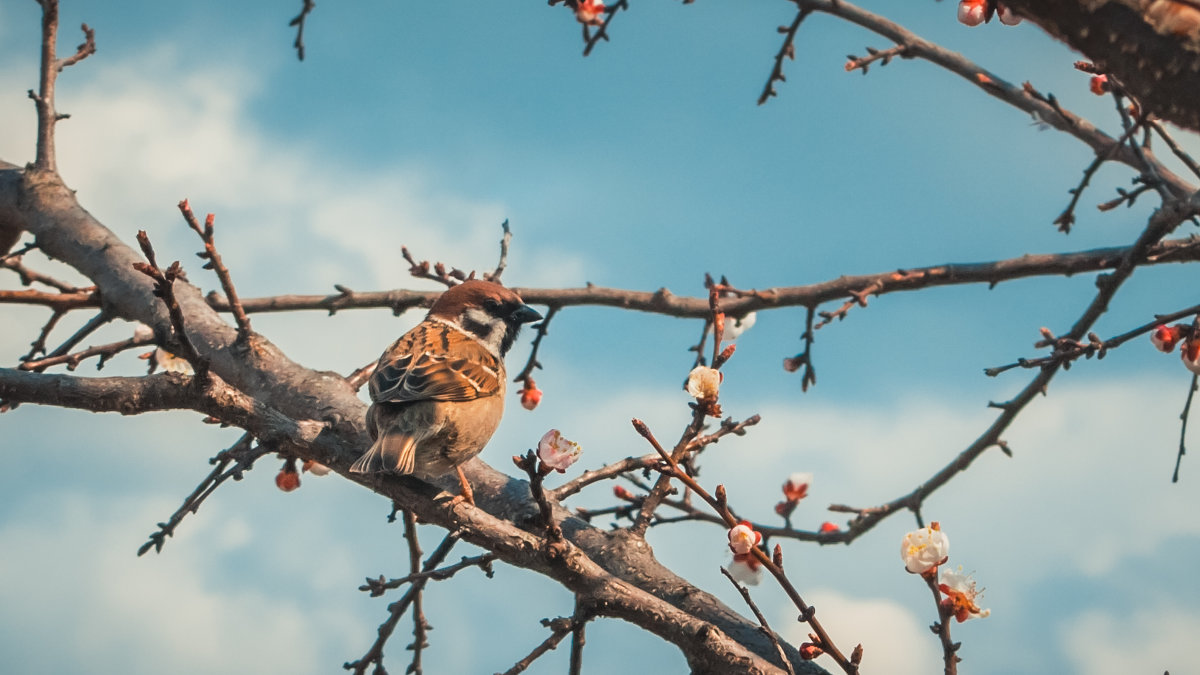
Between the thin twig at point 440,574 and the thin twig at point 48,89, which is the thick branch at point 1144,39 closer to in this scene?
the thin twig at point 440,574

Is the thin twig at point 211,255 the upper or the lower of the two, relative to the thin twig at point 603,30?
lower

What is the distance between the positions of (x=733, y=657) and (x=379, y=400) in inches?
70.3

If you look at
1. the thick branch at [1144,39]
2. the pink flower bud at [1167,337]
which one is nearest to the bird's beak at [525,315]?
the pink flower bud at [1167,337]

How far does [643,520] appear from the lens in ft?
11.6

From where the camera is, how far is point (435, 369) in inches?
164

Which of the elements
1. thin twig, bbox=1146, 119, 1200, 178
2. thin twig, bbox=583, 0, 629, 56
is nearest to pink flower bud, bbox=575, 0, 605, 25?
thin twig, bbox=583, 0, 629, 56

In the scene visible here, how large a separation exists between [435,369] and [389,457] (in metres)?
0.76

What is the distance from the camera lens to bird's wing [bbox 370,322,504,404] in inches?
157

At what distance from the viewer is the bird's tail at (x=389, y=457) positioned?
3389 millimetres

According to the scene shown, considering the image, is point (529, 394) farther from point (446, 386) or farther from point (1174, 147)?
point (1174, 147)

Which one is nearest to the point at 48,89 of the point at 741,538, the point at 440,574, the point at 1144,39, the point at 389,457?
the point at 389,457

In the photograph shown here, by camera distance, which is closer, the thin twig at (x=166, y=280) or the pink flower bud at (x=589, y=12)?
the thin twig at (x=166, y=280)

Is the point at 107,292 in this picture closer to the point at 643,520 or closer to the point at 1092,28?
→ the point at 643,520

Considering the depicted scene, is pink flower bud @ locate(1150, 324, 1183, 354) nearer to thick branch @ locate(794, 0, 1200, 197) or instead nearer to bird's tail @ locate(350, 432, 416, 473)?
thick branch @ locate(794, 0, 1200, 197)
